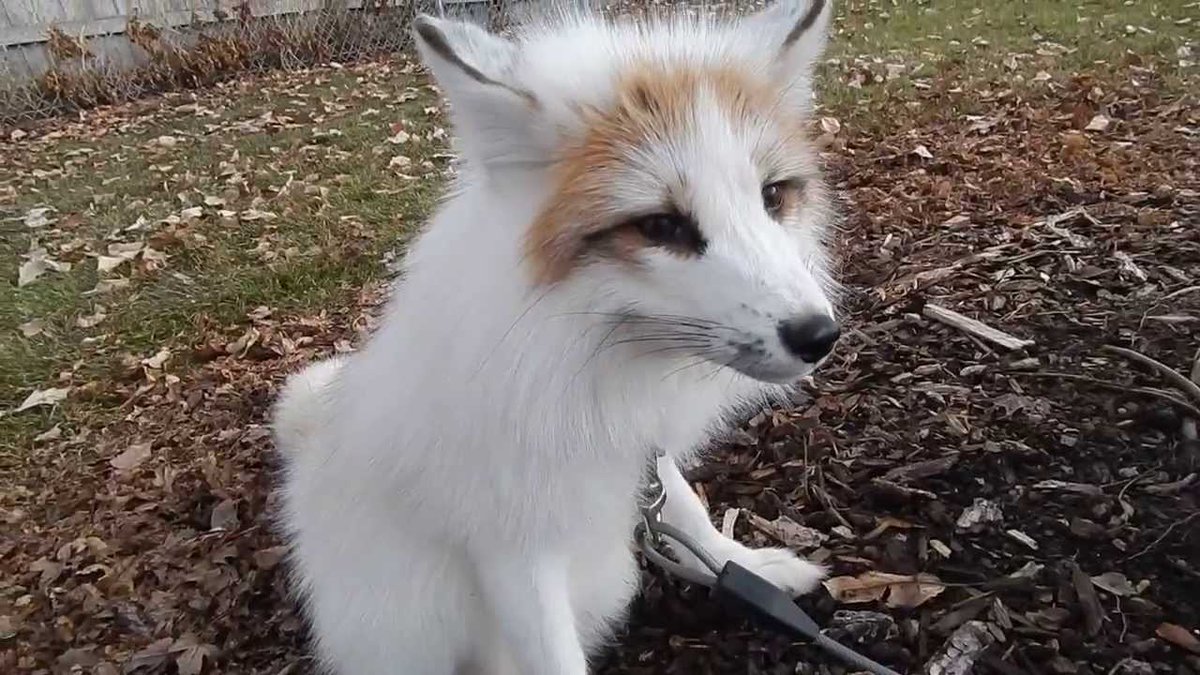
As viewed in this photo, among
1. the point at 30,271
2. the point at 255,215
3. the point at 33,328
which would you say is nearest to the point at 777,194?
the point at 33,328

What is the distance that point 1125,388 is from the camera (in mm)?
2576

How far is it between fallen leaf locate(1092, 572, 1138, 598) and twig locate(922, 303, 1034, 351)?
93cm

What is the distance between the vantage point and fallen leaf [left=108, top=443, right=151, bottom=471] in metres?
3.48

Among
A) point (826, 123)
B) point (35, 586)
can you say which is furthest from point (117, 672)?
point (826, 123)

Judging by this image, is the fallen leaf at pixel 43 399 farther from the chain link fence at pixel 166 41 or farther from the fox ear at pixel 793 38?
the chain link fence at pixel 166 41

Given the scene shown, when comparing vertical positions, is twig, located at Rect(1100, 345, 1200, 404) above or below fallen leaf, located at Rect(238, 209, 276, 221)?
above

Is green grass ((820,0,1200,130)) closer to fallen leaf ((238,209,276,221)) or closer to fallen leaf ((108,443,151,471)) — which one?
fallen leaf ((238,209,276,221))

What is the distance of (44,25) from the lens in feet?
29.8

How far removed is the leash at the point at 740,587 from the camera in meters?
2.12

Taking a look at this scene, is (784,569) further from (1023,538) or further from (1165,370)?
(1165,370)

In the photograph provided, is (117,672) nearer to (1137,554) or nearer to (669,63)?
(669,63)

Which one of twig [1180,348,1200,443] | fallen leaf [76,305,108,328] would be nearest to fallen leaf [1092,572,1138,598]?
twig [1180,348,1200,443]

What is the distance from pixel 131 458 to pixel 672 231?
2665mm

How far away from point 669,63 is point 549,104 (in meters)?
0.26
